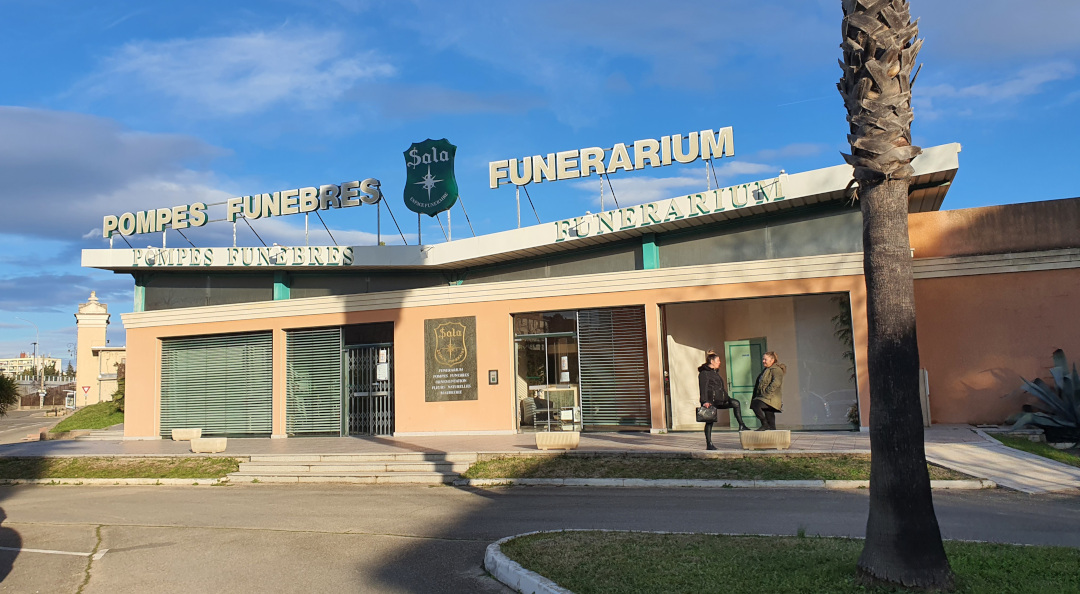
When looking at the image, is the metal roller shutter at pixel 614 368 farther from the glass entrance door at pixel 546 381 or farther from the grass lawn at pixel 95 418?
the grass lawn at pixel 95 418

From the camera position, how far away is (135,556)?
360 inches

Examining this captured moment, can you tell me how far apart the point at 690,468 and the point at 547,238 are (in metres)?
10.4

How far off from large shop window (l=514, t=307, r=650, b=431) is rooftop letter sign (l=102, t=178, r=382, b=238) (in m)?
9.29

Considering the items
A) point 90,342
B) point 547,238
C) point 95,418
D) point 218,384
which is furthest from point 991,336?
point 90,342

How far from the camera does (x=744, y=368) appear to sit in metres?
19.5

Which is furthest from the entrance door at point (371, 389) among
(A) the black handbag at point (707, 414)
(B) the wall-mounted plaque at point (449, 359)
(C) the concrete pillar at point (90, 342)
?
(C) the concrete pillar at point (90, 342)

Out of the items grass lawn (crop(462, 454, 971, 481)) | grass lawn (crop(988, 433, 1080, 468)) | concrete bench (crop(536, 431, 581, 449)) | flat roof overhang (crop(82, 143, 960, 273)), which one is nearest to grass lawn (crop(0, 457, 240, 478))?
grass lawn (crop(462, 454, 971, 481))

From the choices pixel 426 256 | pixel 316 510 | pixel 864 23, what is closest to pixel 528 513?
pixel 316 510

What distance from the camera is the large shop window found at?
18172 millimetres

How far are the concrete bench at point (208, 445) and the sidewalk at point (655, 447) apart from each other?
24 cm

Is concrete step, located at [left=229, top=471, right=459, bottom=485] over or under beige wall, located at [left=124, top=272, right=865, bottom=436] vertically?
under

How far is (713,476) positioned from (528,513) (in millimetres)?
3409

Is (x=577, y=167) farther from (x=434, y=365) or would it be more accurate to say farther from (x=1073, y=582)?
(x=1073, y=582)

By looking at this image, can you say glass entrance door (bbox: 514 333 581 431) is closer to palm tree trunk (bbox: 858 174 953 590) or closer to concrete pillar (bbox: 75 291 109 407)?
palm tree trunk (bbox: 858 174 953 590)
